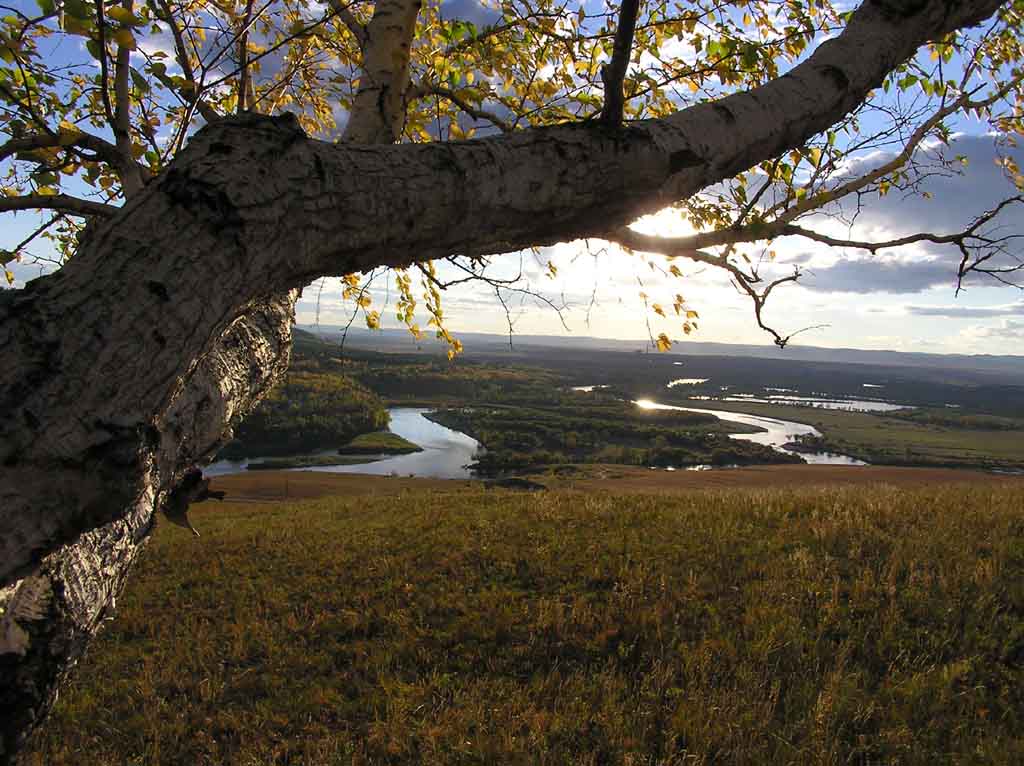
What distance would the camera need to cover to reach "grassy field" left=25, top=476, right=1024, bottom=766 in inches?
163

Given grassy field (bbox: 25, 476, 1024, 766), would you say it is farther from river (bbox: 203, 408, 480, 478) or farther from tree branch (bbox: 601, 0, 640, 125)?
river (bbox: 203, 408, 480, 478)

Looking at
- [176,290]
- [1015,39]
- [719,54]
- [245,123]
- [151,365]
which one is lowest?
[151,365]

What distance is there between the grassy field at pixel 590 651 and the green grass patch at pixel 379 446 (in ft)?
225

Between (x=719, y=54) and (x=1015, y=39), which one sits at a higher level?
(x=1015, y=39)

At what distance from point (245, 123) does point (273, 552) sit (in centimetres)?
957

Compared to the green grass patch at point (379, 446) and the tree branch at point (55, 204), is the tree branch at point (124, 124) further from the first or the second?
the green grass patch at point (379, 446)

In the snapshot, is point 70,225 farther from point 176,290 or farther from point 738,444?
point 738,444

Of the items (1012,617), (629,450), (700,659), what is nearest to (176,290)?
(700,659)

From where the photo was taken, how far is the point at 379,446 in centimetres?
7756

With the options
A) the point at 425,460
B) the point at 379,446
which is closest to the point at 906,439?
the point at 425,460

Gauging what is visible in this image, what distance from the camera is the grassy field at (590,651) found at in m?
4.15

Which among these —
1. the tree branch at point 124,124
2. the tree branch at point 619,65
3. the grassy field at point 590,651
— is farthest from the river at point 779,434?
the tree branch at point 124,124

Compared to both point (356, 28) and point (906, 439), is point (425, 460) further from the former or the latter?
point (906, 439)

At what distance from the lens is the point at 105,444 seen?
1181 millimetres
